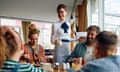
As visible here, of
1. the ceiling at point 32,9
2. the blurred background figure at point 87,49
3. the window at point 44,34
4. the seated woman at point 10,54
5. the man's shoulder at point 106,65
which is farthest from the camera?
the window at point 44,34

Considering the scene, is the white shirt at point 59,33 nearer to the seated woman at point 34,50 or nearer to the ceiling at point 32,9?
the seated woman at point 34,50

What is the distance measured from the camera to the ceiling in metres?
5.66

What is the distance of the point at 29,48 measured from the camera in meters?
3.38

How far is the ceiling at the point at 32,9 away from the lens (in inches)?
223

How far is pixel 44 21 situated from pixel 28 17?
409 millimetres

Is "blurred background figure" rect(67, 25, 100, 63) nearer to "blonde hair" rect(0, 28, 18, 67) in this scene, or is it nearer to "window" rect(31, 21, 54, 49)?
"blonde hair" rect(0, 28, 18, 67)

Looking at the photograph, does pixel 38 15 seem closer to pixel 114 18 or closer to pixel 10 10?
pixel 10 10

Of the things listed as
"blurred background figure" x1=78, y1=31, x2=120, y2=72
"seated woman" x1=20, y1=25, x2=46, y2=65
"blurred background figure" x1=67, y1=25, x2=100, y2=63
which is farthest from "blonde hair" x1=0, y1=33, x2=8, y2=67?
"seated woman" x1=20, y1=25, x2=46, y2=65

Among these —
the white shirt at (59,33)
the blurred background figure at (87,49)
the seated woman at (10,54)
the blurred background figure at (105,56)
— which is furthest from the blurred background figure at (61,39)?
the seated woman at (10,54)

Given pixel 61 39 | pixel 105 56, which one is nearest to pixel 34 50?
pixel 61 39

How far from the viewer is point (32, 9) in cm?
597

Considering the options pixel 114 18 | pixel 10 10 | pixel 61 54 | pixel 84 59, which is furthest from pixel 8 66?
pixel 10 10

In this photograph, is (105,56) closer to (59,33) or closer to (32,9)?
(59,33)

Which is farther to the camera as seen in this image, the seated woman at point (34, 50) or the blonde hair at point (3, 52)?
the seated woman at point (34, 50)
